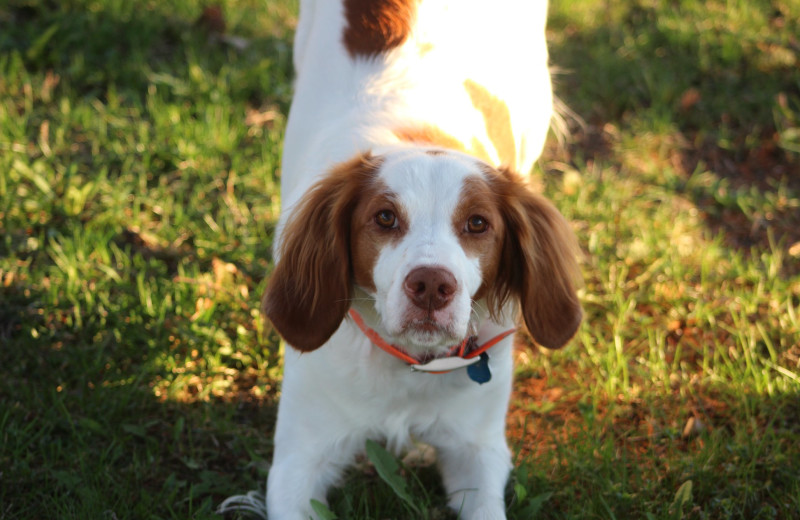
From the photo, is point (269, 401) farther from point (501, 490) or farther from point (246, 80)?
point (246, 80)

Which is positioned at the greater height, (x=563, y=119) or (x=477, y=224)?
(x=477, y=224)

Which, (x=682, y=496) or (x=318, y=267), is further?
(x=682, y=496)

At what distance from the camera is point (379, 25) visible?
9.37 ft

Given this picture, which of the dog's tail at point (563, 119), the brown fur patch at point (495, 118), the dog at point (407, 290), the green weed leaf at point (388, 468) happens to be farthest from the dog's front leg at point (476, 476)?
the dog's tail at point (563, 119)

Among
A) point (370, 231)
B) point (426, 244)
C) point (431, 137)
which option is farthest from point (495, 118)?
point (426, 244)

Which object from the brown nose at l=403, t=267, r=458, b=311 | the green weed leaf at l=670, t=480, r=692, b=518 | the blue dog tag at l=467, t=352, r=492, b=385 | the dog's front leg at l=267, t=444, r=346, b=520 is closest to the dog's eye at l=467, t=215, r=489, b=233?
the brown nose at l=403, t=267, r=458, b=311

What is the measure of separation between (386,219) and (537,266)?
443mm

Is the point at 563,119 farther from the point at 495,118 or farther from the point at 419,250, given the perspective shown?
the point at 419,250

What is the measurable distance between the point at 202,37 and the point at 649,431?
3.19m

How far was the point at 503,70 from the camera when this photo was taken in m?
3.11

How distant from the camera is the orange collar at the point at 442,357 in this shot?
2256 millimetres

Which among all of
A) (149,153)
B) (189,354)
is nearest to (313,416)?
(189,354)

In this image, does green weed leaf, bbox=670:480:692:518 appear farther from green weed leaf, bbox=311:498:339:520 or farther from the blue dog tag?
green weed leaf, bbox=311:498:339:520

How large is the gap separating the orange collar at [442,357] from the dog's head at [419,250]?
42 mm
